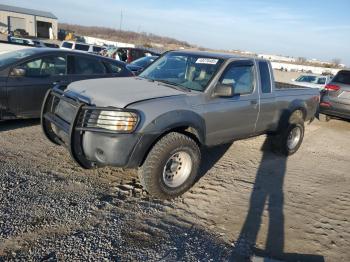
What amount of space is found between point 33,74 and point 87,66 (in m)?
1.23

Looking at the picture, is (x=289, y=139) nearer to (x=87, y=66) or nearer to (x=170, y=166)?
(x=170, y=166)

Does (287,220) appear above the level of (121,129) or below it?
below

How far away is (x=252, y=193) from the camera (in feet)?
16.5

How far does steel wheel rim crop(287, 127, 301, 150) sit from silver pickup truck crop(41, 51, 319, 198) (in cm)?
91

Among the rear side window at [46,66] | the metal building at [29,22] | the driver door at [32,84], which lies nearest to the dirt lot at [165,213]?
the driver door at [32,84]

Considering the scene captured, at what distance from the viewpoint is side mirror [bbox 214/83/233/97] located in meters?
4.76

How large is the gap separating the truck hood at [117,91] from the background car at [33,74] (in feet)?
5.43

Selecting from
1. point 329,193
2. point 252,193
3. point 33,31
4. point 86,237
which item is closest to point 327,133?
point 329,193

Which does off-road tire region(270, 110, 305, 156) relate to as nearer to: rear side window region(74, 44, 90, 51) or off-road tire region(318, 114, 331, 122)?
off-road tire region(318, 114, 331, 122)

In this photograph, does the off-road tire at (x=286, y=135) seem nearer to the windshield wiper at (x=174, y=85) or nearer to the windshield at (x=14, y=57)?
the windshield wiper at (x=174, y=85)

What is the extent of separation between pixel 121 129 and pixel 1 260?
1728mm

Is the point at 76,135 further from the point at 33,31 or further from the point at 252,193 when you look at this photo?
the point at 33,31

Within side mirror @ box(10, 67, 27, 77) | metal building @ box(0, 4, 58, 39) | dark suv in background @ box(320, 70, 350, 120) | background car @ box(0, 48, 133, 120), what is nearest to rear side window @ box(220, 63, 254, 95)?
background car @ box(0, 48, 133, 120)

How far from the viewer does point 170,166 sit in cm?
460
